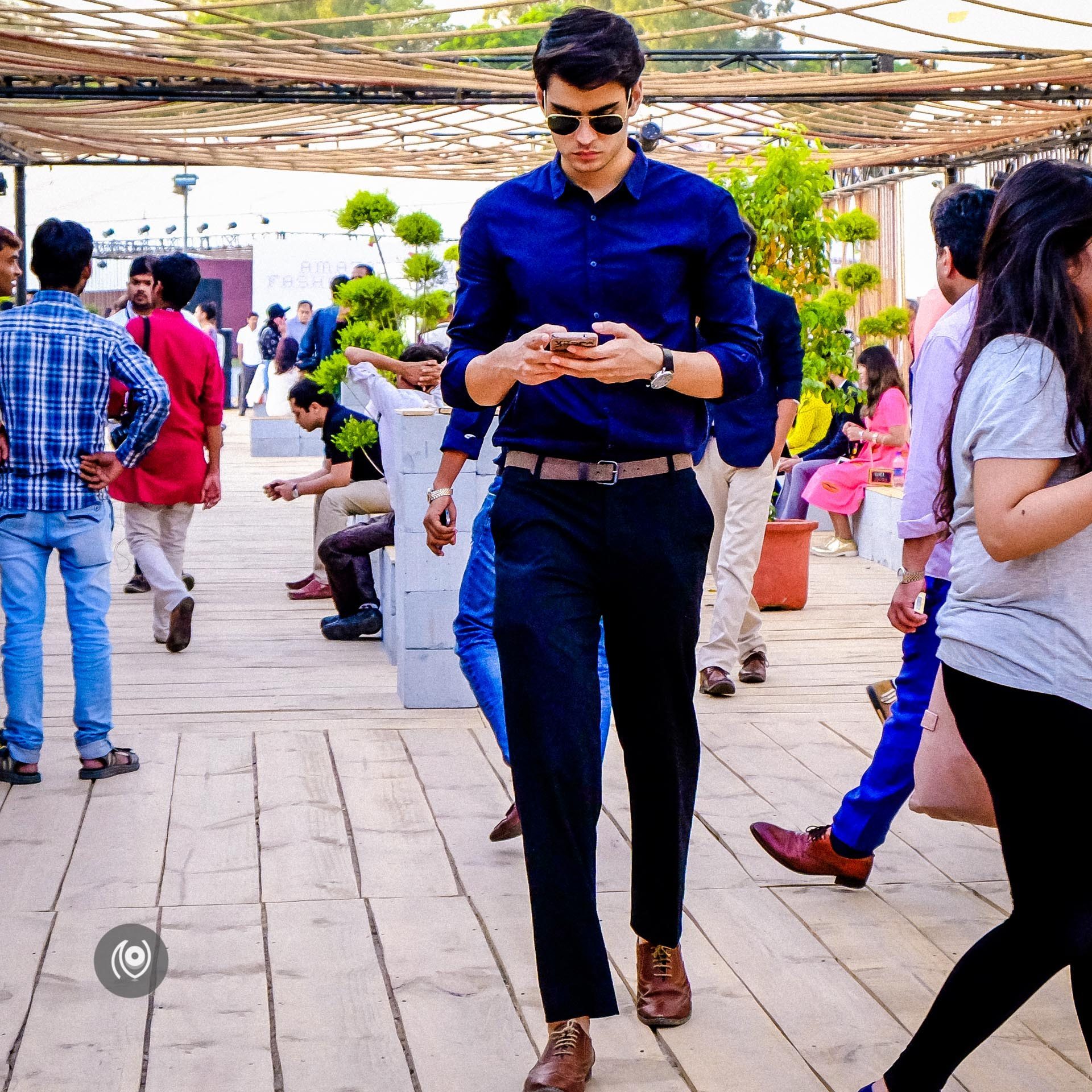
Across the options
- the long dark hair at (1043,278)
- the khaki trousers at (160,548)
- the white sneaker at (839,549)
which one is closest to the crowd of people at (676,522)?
the long dark hair at (1043,278)

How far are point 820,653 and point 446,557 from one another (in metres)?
1.88

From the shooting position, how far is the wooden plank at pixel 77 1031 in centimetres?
239

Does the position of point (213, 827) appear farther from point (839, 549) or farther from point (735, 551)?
point (839, 549)

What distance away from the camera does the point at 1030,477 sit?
1.92m

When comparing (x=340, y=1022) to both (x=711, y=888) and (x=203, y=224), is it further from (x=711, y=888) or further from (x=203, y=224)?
(x=203, y=224)

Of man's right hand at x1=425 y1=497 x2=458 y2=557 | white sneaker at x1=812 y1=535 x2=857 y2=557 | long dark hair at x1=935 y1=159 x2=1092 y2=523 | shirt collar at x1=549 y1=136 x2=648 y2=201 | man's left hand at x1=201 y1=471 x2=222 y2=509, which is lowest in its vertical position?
white sneaker at x1=812 y1=535 x2=857 y2=557

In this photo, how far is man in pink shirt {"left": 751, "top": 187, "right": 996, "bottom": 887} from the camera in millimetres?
2795

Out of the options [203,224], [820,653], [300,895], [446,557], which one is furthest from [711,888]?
[203,224]

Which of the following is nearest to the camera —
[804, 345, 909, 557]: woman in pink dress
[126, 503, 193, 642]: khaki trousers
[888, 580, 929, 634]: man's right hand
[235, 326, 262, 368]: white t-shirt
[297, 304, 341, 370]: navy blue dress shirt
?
[888, 580, 929, 634]: man's right hand

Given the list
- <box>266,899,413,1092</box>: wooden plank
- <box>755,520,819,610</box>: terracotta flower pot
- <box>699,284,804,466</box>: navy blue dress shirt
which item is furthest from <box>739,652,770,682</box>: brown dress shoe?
<box>266,899,413,1092</box>: wooden plank

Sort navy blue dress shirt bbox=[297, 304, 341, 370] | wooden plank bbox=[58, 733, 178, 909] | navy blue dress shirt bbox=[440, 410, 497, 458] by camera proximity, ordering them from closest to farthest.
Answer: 1. navy blue dress shirt bbox=[440, 410, 497, 458]
2. wooden plank bbox=[58, 733, 178, 909]
3. navy blue dress shirt bbox=[297, 304, 341, 370]

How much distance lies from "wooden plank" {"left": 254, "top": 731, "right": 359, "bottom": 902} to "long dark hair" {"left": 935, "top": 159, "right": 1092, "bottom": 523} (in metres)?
1.89

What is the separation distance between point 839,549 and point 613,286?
7190mm

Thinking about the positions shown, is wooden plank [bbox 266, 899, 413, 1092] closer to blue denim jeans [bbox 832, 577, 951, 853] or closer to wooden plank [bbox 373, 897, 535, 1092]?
wooden plank [bbox 373, 897, 535, 1092]
